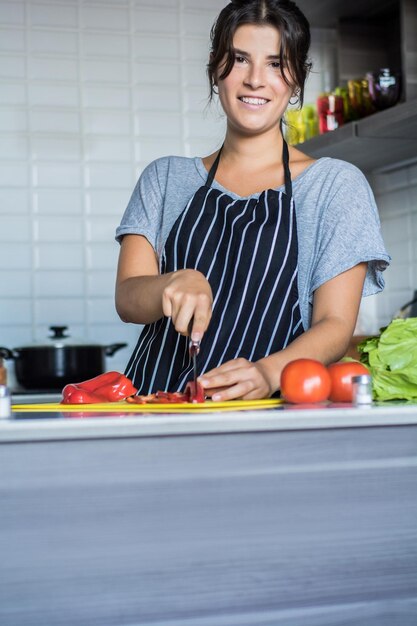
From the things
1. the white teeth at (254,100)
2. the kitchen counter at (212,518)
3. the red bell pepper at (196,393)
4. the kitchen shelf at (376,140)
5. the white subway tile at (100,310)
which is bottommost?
the kitchen counter at (212,518)

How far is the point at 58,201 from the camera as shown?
11.7 ft

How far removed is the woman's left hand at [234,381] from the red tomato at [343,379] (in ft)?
0.34

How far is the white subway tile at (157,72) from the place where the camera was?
3.69m

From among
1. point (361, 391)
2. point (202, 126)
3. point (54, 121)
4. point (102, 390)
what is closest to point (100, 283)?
point (54, 121)

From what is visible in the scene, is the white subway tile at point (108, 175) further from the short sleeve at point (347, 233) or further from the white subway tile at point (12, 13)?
the short sleeve at point (347, 233)

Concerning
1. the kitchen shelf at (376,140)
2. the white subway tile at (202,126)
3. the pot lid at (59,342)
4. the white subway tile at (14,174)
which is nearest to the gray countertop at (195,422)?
the kitchen shelf at (376,140)

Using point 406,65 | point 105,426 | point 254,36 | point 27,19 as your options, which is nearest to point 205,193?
point 254,36

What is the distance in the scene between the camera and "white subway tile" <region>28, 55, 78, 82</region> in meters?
3.58

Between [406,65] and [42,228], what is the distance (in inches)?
56.9

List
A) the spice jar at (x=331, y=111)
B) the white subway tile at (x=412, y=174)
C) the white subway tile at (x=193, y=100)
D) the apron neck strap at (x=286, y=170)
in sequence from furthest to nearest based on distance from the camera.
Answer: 1. the white subway tile at (x=193, y=100)
2. the white subway tile at (x=412, y=174)
3. the spice jar at (x=331, y=111)
4. the apron neck strap at (x=286, y=170)

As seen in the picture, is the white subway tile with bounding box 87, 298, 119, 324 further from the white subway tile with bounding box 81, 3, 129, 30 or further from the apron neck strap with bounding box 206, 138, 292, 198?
the apron neck strap with bounding box 206, 138, 292, 198

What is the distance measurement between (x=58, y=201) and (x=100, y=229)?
19 centimetres

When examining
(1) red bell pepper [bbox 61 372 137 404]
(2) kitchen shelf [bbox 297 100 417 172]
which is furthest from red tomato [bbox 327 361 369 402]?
(2) kitchen shelf [bbox 297 100 417 172]

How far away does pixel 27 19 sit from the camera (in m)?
3.58
